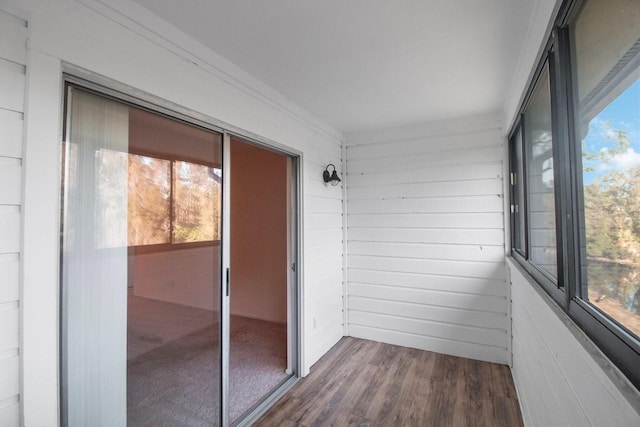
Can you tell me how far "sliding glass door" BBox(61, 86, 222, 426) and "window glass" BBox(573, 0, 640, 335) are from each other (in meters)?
1.88

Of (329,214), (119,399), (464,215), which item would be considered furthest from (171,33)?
(464,215)

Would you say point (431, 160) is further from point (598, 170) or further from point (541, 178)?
point (598, 170)

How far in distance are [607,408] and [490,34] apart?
6.08ft

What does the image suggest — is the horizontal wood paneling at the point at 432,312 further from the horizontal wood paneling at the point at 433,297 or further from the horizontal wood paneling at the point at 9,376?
the horizontal wood paneling at the point at 9,376

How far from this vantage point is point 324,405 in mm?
2316

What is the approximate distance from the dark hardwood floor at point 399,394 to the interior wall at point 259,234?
130 centimetres

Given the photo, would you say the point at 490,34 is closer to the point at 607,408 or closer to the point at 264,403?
the point at 607,408

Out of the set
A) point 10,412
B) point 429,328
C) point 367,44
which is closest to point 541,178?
point 367,44

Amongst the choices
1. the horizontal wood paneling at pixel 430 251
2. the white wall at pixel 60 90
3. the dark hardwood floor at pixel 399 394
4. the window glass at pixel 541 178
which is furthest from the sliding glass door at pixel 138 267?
the horizontal wood paneling at pixel 430 251

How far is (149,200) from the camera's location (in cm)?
156

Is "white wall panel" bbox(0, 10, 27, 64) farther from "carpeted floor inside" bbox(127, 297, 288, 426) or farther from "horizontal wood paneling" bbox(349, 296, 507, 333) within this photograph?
"horizontal wood paneling" bbox(349, 296, 507, 333)

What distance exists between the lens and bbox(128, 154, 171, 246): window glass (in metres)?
1.48

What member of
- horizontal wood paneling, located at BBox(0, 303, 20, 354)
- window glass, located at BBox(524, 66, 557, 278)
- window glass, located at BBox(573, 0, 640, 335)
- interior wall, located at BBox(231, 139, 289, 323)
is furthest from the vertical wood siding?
interior wall, located at BBox(231, 139, 289, 323)

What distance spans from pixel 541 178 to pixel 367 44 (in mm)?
1327
